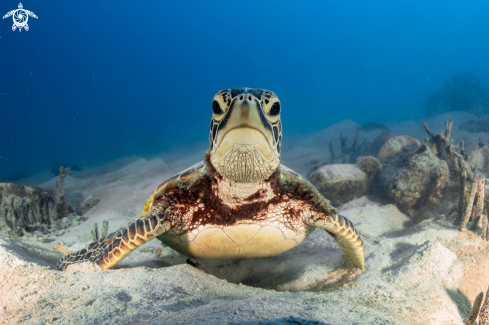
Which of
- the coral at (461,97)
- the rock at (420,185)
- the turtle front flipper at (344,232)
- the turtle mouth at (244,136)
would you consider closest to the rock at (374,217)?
the rock at (420,185)

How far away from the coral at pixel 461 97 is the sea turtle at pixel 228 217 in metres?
25.3

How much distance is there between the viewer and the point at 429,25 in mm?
82750

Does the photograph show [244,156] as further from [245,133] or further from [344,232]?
[344,232]

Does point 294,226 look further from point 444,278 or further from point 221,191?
point 444,278

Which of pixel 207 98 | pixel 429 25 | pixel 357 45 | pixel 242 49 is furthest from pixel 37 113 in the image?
pixel 429 25

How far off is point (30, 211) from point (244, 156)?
17.2 ft

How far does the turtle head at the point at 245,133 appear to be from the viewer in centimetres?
152

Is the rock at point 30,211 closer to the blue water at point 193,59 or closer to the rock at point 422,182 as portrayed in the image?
the rock at point 422,182

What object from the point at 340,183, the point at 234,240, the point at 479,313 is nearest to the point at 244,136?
the point at 234,240

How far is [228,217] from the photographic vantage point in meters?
2.23

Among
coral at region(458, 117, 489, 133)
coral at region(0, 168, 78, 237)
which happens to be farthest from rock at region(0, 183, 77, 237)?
coral at region(458, 117, 489, 133)

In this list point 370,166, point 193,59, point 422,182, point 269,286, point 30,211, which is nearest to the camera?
point 269,286

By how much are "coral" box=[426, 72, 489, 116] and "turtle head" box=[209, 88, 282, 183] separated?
84.7 feet

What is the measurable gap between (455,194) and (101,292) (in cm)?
532
